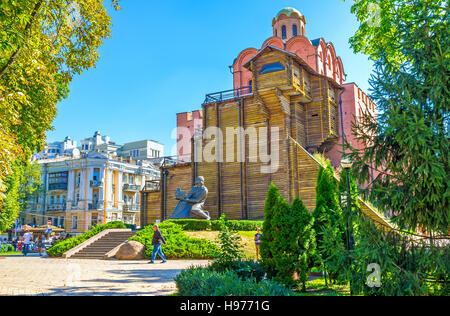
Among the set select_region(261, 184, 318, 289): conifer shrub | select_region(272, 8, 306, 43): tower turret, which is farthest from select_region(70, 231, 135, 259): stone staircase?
select_region(272, 8, 306, 43): tower turret

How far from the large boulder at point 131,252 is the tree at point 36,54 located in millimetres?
5812

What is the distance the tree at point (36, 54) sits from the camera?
23.6 ft

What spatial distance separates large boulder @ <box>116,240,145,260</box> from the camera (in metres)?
15.9

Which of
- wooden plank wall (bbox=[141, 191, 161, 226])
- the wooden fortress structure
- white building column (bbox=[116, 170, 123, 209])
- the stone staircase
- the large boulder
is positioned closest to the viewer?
the large boulder

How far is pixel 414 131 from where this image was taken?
5.73 meters

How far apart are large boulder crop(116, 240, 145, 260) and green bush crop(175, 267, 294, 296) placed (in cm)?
942

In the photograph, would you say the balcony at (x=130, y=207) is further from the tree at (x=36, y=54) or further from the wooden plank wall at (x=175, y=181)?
the tree at (x=36, y=54)

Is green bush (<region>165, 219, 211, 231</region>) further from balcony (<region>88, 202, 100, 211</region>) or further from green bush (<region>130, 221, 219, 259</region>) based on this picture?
balcony (<region>88, 202, 100, 211</region>)

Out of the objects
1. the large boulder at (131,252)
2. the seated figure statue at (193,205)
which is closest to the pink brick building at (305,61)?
the seated figure statue at (193,205)

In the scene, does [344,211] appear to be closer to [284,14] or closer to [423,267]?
[423,267]

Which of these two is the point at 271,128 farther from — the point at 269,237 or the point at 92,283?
the point at 92,283
